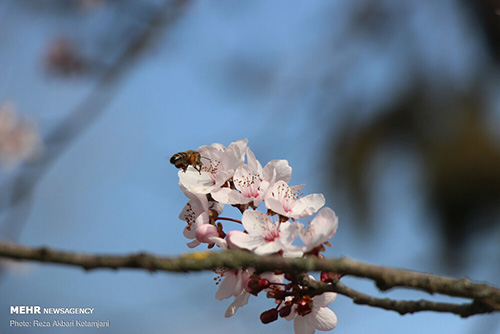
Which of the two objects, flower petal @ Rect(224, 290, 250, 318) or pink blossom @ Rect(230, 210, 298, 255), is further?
flower petal @ Rect(224, 290, 250, 318)


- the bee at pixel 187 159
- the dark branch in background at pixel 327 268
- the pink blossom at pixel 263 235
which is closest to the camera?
the dark branch in background at pixel 327 268

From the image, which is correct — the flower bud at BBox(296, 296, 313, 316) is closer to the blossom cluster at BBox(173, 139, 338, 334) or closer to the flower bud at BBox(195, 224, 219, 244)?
the blossom cluster at BBox(173, 139, 338, 334)

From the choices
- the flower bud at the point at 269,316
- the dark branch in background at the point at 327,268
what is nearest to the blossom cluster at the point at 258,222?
the flower bud at the point at 269,316

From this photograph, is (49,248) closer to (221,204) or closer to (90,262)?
(90,262)

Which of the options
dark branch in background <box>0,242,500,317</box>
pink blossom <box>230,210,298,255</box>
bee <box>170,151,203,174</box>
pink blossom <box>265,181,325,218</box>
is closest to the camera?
dark branch in background <box>0,242,500,317</box>

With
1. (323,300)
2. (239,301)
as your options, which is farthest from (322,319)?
(239,301)

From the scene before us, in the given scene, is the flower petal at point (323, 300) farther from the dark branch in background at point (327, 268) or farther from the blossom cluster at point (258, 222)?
the dark branch in background at point (327, 268)

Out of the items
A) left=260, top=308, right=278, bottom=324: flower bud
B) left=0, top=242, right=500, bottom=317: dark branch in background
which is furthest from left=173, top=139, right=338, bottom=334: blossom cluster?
left=0, top=242, right=500, bottom=317: dark branch in background

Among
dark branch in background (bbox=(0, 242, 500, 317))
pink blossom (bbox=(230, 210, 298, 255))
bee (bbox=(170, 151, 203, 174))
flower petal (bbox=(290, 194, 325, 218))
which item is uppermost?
bee (bbox=(170, 151, 203, 174))
